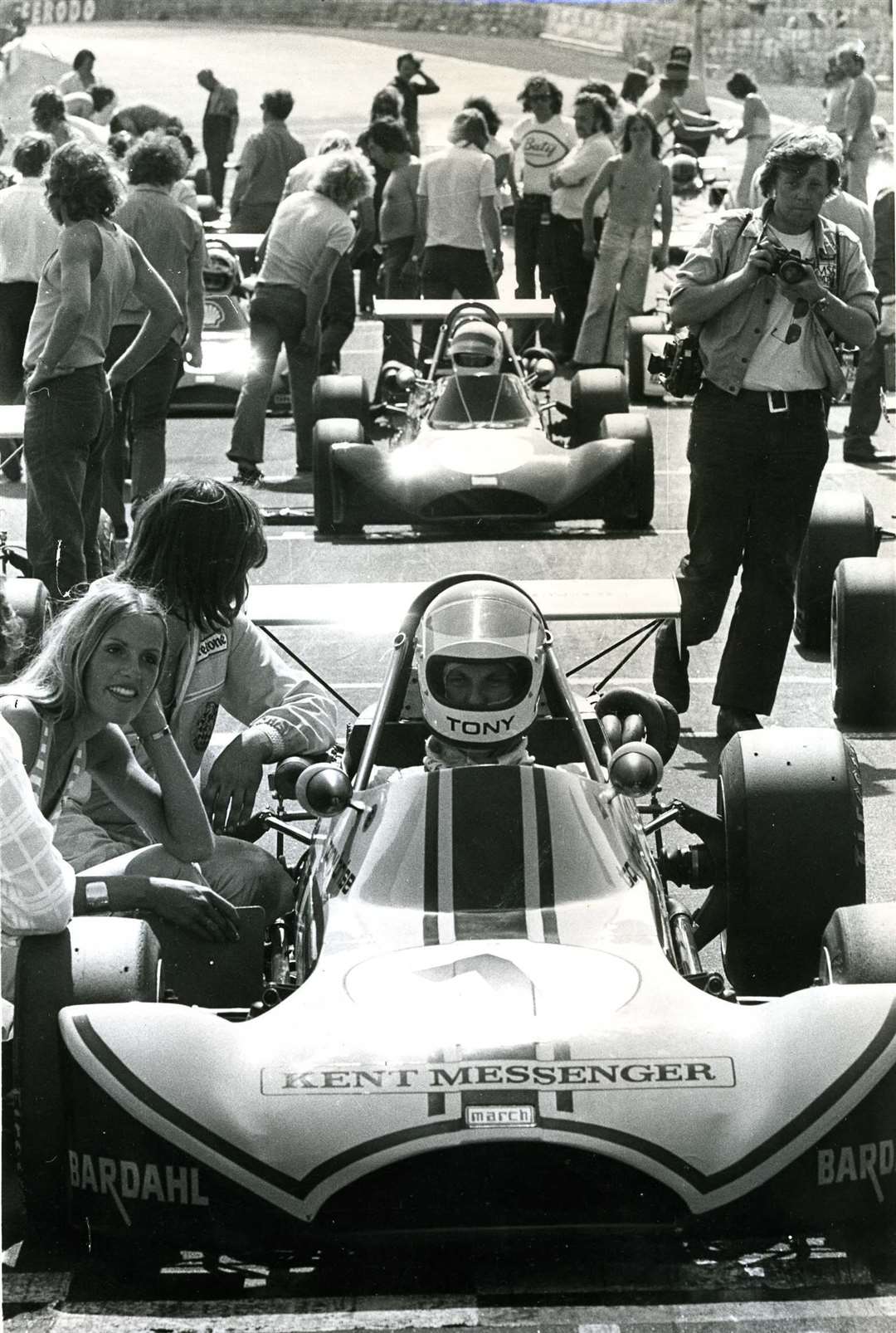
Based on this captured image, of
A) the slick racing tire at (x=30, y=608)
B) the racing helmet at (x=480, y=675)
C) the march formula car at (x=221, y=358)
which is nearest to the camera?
the racing helmet at (x=480, y=675)

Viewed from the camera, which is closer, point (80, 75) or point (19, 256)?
point (19, 256)

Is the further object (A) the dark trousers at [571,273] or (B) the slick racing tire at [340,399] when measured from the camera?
(A) the dark trousers at [571,273]

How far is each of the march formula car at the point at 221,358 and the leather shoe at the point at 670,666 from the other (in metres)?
7.18

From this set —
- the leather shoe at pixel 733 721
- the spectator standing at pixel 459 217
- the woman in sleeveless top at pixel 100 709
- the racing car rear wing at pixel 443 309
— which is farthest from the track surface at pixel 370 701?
the spectator standing at pixel 459 217

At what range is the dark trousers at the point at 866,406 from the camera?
1351 centimetres

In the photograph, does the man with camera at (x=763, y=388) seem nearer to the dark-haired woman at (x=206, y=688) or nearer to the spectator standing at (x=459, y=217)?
the dark-haired woman at (x=206, y=688)

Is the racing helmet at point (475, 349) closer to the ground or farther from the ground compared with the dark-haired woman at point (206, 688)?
closer to the ground

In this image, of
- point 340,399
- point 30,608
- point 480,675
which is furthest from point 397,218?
point 480,675

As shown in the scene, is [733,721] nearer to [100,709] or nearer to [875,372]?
[100,709]

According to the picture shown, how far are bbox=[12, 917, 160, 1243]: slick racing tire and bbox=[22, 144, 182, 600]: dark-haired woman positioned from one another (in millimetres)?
4363

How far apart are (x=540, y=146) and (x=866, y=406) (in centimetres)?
442

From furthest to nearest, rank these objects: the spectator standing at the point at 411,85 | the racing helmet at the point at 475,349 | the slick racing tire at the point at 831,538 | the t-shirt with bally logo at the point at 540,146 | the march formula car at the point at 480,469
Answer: the spectator standing at the point at 411,85
the t-shirt with bally logo at the point at 540,146
the racing helmet at the point at 475,349
the march formula car at the point at 480,469
the slick racing tire at the point at 831,538

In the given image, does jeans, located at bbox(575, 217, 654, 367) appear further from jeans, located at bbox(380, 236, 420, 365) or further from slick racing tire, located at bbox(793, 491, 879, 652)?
slick racing tire, located at bbox(793, 491, 879, 652)

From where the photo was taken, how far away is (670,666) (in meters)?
8.33
